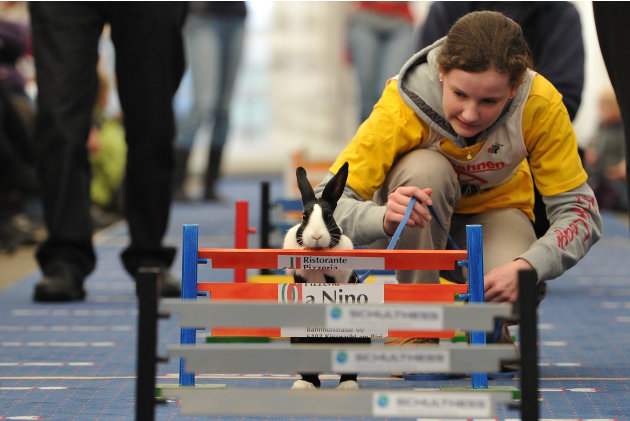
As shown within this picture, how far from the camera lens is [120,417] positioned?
1.74m

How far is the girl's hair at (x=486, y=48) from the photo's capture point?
188 centimetres

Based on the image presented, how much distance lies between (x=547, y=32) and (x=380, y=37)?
3.23 m

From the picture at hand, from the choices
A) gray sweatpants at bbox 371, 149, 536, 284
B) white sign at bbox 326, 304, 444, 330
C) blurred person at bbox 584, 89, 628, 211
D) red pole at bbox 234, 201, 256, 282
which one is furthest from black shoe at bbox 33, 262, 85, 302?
blurred person at bbox 584, 89, 628, 211

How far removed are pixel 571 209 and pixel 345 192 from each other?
46 cm

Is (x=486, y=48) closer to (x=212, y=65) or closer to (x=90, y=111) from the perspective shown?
(x=90, y=111)

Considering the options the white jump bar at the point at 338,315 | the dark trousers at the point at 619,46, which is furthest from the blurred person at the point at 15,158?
the white jump bar at the point at 338,315

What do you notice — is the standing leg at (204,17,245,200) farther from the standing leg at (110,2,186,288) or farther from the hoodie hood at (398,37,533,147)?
the hoodie hood at (398,37,533,147)

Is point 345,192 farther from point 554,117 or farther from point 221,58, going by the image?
point 221,58

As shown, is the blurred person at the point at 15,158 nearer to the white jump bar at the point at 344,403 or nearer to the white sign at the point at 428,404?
the white jump bar at the point at 344,403

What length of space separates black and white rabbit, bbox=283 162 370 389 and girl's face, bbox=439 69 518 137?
287mm

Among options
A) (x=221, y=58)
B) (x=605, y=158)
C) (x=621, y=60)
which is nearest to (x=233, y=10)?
(x=221, y=58)

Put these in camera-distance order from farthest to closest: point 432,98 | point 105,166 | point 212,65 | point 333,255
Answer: point 212,65 < point 105,166 < point 432,98 < point 333,255

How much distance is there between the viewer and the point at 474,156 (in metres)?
2.14

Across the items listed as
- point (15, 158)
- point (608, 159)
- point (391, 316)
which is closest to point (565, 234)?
point (391, 316)
